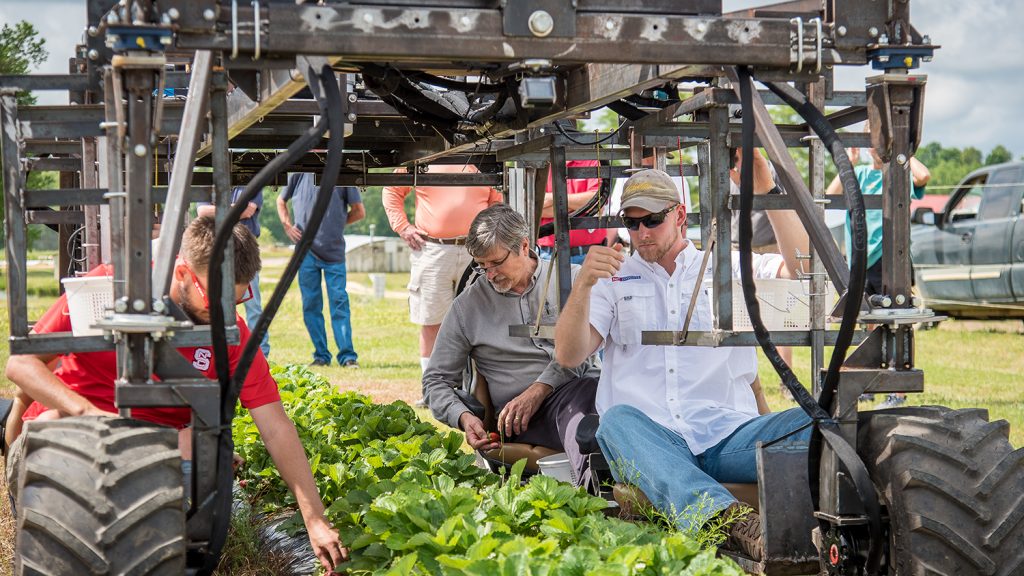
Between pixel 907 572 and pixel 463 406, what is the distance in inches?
118

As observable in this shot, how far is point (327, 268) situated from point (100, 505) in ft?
33.0

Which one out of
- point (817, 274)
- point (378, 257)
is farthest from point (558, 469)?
point (378, 257)

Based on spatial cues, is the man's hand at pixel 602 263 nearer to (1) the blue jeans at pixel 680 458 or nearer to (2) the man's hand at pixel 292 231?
(1) the blue jeans at pixel 680 458

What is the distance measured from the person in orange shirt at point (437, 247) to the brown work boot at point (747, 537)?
5.23 meters

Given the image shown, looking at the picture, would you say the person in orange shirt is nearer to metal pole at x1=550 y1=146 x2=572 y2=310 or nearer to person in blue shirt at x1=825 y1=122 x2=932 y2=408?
person in blue shirt at x1=825 y1=122 x2=932 y2=408

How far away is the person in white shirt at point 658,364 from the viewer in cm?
473

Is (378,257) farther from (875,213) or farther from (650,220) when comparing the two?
(650,220)

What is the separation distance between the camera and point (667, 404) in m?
5.07

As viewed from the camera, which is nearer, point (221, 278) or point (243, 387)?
point (221, 278)

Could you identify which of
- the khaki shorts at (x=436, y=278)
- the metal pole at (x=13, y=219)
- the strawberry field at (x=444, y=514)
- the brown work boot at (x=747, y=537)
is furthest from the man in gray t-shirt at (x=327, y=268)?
the brown work boot at (x=747, y=537)

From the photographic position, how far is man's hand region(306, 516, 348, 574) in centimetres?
435

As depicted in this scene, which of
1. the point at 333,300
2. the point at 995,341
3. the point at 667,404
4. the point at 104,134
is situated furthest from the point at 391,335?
the point at 104,134

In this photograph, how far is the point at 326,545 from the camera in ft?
14.3

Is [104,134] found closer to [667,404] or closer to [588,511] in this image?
[588,511]
